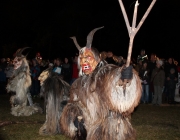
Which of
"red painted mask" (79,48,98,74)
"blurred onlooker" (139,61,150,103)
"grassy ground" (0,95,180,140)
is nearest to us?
"red painted mask" (79,48,98,74)

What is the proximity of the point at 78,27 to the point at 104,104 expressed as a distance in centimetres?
2884

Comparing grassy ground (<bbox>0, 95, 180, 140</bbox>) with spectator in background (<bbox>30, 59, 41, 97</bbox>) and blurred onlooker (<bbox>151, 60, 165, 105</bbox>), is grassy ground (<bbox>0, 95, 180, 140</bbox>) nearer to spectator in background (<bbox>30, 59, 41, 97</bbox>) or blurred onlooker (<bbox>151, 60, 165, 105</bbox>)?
blurred onlooker (<bbox>151, 60, 165, 105</bbox>)

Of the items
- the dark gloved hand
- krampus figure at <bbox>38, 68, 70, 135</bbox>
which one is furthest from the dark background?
the dark gloved hand

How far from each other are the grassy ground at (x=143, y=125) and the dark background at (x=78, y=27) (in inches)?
666

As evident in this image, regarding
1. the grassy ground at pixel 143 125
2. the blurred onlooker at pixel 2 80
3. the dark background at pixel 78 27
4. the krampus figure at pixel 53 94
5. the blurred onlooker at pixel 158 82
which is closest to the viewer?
the krampus figure at pixel 53 94

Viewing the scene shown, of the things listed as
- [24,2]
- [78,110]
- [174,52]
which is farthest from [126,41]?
[78,110]

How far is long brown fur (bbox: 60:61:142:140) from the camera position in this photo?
3.83m

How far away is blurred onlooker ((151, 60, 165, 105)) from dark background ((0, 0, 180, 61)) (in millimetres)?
14326

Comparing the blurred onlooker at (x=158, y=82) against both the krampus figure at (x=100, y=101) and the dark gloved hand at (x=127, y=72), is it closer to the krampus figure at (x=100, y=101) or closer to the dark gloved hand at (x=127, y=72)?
the krampus figure at (x=100, y=101)

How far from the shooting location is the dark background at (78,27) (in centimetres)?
2767

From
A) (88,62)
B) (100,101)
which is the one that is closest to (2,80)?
(88,62)

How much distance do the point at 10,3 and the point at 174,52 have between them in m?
18.7

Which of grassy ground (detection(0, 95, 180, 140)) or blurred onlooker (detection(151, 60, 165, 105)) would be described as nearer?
grassy ground (detection(0, 95, 180, 140))

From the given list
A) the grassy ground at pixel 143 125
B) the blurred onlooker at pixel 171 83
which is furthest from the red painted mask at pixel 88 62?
the blurred onlooker at pixel 171 83
